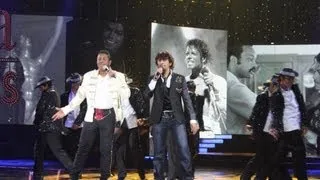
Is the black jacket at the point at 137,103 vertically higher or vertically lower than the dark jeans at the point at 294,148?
higher

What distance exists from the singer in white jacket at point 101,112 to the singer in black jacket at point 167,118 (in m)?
0.51

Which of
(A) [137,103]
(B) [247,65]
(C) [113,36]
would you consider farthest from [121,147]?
(B) [247,65]

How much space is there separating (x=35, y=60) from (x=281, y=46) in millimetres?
5557

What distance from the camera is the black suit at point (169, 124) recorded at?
788cm

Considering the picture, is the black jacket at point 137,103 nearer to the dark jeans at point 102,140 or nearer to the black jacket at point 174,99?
the black jacket at point 174,99

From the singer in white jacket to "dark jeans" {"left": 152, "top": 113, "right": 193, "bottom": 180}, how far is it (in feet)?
1.99

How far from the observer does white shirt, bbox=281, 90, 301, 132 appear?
8086 millimetres

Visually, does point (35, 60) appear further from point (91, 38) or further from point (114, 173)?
point (114, 173)

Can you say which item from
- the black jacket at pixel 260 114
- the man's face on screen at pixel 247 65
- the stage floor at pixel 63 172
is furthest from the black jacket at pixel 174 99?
the man's face on screen at pixel 247 65

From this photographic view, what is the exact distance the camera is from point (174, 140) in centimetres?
795

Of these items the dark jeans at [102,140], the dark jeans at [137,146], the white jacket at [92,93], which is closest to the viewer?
the dark jeans at [102,140]

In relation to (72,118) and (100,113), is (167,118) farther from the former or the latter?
(72,118)

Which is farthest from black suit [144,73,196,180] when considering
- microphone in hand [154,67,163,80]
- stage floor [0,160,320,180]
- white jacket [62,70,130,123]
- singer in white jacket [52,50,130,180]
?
stage floor [0,160,320,180]

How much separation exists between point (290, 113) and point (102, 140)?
264 cm
